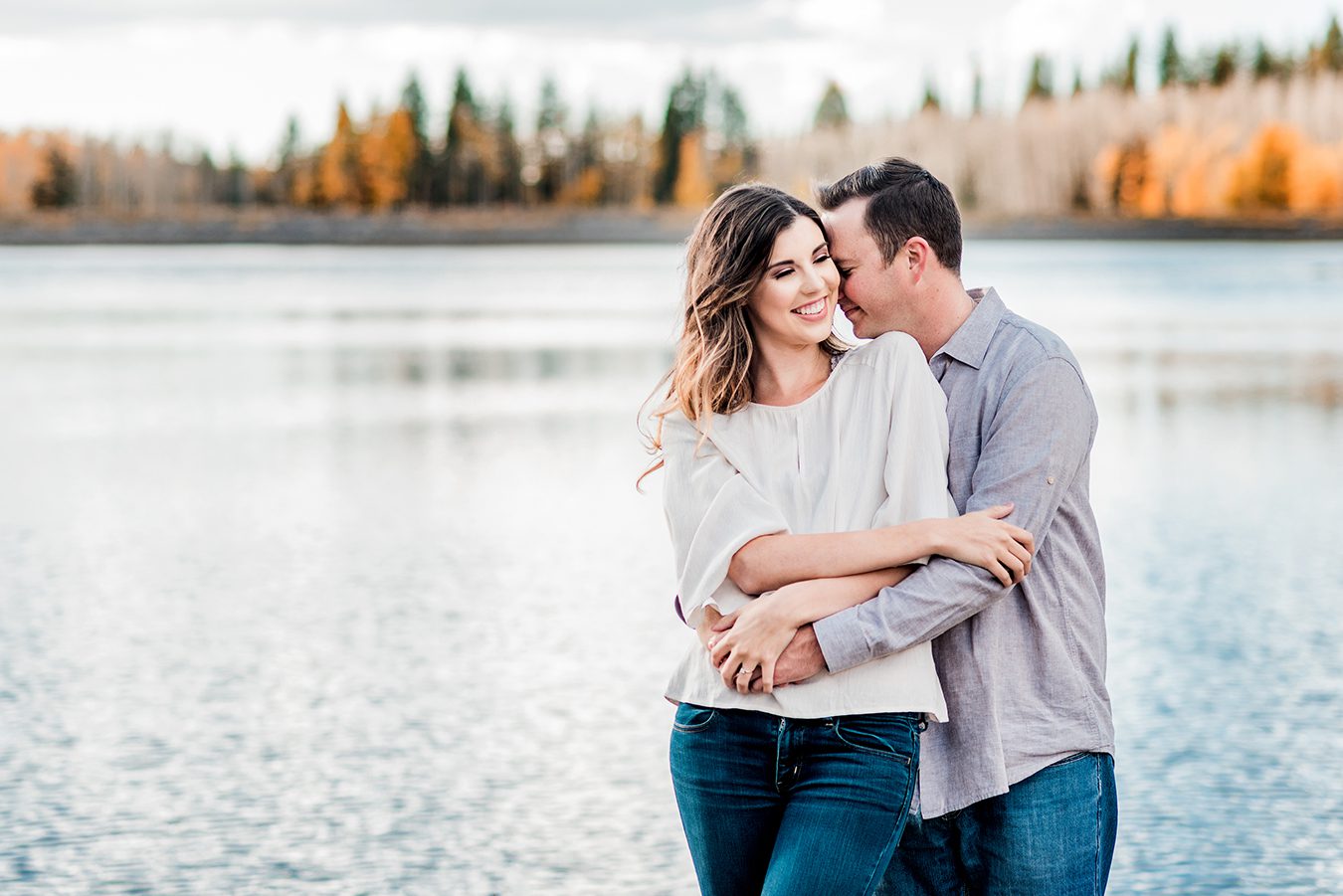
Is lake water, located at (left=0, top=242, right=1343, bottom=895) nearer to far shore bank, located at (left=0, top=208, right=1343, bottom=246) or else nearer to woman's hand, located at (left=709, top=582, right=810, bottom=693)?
woman's hand, located at (left=709, top=582, right=810, bottom=693)

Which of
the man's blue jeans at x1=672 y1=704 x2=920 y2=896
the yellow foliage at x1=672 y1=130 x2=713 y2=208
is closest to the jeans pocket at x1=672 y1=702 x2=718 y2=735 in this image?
the man's blue jeans at x1=672 y1=704 x2=920 y2=896

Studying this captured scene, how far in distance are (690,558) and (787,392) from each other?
0.27 m

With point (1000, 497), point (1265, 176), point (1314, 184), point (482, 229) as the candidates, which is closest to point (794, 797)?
point (1000, 497)

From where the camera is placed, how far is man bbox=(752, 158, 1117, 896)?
2387 millimetres

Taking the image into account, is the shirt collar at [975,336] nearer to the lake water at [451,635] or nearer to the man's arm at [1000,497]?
the man's arm at [1000,497]

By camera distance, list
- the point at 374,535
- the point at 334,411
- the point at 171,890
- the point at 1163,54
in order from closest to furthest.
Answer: the point at 171,890
the point at 374,535
the point at 334,411
the point at 1163,54

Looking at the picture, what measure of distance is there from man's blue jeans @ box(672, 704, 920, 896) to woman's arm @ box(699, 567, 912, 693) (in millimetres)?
73

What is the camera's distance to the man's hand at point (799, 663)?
2.27 meters

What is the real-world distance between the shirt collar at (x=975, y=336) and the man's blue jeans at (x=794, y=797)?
1.70 feet

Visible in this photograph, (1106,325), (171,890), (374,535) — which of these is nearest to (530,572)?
(374,535)

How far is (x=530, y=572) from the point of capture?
320 inches

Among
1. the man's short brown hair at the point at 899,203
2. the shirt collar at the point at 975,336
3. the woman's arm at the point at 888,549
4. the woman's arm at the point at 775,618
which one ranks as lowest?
the woman's arm at the point at 775,618

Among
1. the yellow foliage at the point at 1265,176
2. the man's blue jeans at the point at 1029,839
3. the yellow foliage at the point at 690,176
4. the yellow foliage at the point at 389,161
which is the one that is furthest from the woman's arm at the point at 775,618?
the yellow foliage at the point at 389,161

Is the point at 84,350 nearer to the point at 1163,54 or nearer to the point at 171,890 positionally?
the point at 171,890
